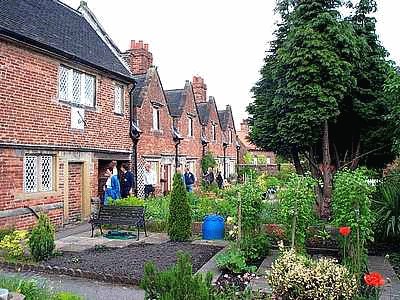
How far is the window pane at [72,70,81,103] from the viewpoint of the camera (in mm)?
15234

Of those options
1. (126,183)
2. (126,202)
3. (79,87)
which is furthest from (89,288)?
Answer: (126,183)

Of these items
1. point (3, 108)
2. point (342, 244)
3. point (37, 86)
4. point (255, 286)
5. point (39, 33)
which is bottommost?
point (255, 286)

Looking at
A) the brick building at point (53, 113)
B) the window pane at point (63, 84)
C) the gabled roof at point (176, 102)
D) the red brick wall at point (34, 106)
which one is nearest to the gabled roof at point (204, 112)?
the gabled roof at point (176, 102)

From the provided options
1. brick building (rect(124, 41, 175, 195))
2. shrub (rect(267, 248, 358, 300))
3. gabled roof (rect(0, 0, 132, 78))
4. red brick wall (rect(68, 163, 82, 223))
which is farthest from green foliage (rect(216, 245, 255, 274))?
Answer: brick building (rect(124, 41, 175, 195))

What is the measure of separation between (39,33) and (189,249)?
28.0 feet

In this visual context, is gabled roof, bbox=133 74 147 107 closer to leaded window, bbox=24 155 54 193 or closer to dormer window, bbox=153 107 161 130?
dormer window, bbox=153 107 161 130

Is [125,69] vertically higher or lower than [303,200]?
higher

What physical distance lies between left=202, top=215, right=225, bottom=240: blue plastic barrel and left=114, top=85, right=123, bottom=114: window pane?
7813 millimetres

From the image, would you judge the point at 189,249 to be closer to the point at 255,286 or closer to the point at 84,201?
the point at 255,286

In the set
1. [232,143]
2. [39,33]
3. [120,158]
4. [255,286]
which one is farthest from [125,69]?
[232,143]

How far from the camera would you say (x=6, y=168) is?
1191 centimetres

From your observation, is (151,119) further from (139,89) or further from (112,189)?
(112,189)

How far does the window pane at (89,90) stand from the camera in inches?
630

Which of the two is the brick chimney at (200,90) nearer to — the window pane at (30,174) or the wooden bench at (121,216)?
the window pane at (30,174)
